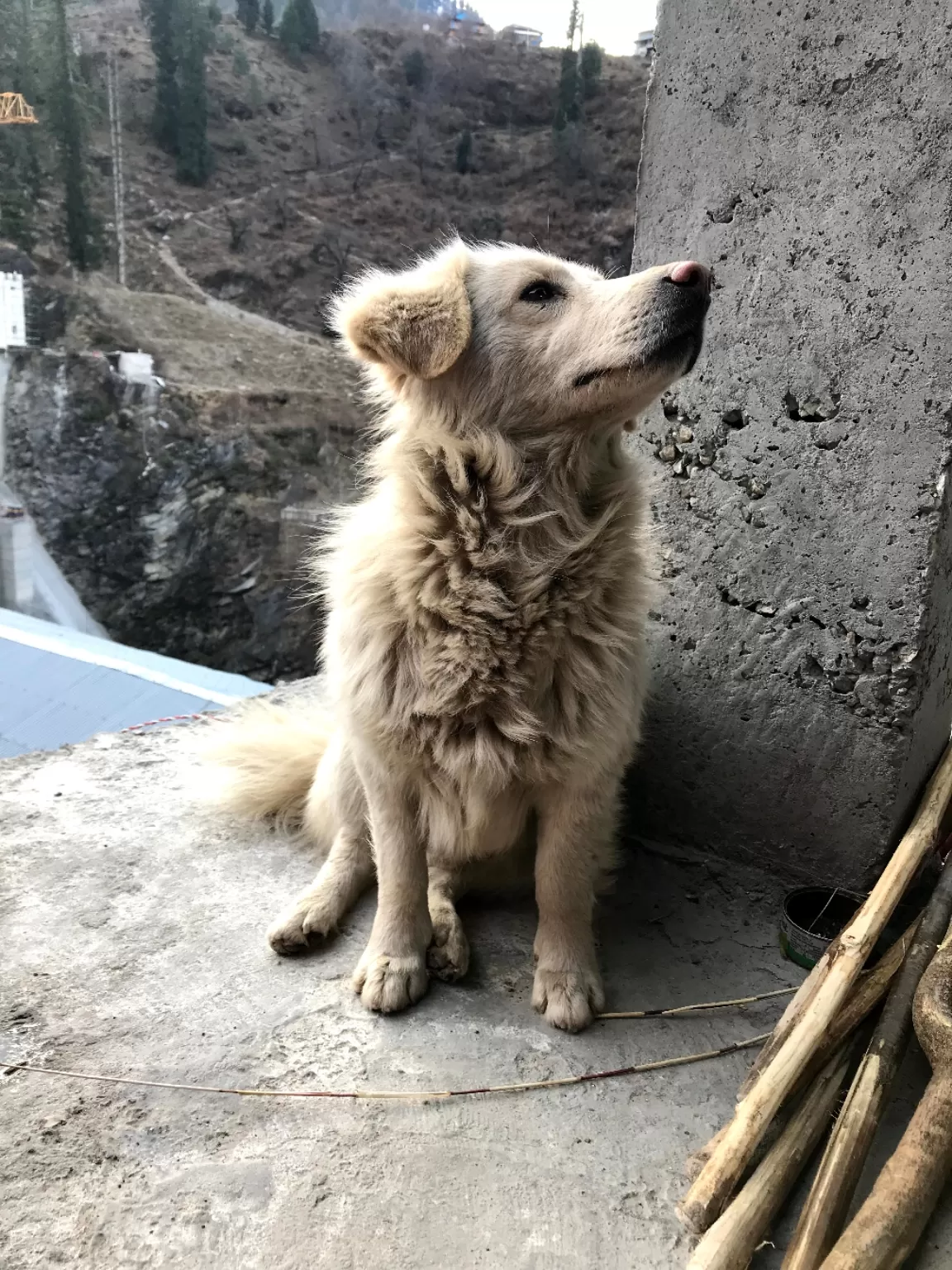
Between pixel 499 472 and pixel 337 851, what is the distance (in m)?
0.97

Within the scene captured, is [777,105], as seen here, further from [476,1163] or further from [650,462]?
[476,1163]

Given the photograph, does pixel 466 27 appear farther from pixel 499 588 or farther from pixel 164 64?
pixel 499 588

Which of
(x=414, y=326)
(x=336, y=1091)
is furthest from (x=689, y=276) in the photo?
(x=336, y=1091)

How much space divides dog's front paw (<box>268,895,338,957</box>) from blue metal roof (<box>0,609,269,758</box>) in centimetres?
214

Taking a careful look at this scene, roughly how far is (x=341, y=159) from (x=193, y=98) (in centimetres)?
154

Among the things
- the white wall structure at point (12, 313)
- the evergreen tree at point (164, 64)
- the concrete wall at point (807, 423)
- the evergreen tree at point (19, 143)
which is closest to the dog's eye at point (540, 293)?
the concrete wall at point (807, 423)

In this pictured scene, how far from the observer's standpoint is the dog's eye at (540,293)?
157 centimetres

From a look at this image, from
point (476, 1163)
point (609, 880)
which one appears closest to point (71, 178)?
point (609, 880)

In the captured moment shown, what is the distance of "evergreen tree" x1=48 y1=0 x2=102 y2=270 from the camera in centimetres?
721

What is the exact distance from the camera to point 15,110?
7023 mm

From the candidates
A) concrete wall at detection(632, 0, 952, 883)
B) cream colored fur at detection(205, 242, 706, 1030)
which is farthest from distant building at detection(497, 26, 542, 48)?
cream colored fur at detection(205, 242, 706, 1030)

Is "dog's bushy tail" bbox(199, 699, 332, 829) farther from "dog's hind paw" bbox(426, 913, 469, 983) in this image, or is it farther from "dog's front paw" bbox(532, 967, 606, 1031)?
"dog's front paw" bbox(532, 967, 606, 1031)

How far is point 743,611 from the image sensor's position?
75.1 inches

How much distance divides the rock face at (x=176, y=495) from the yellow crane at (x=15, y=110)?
1.89 metres
